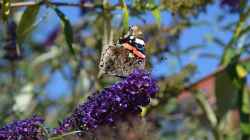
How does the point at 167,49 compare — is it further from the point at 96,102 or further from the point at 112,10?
the point at 96,102

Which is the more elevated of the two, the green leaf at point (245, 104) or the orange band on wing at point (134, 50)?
the orange band on wing at point (134, 50)

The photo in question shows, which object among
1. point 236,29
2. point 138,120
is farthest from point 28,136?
point 236,29

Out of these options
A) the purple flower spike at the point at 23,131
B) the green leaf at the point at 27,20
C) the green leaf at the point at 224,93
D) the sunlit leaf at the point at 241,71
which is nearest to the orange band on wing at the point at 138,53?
the purple flower spike at the point at 23,131

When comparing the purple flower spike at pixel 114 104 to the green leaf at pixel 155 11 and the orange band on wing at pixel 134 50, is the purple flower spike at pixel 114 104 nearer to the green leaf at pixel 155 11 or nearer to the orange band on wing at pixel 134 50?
the orange band on wing at pixel 134 50

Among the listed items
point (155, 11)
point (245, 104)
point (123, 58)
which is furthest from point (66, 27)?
point (245, 104)

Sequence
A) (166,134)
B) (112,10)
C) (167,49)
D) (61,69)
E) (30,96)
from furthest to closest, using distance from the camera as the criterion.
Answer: (166,134) < (61,69) < (30,96) < (167,49) < (112,10)

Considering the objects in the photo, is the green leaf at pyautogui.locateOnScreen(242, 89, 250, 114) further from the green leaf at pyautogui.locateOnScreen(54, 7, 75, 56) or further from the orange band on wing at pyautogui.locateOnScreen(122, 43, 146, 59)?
the orange band on wing at pyautogui.locateOnScreen(122, 43, 146, 59)
